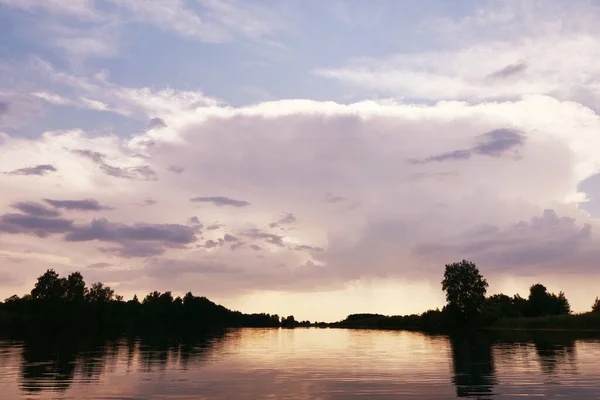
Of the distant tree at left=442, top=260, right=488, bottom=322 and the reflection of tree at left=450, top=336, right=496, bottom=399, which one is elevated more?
the distant tree at left=442, top=260, right=488, bottom=322

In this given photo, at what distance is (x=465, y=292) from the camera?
621 ft

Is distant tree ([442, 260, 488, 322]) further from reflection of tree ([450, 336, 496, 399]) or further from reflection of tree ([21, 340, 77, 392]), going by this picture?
reflection of tree ([21, 340, 77, 392])

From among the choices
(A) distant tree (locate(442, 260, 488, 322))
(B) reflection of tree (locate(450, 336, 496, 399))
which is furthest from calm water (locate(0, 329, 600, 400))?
(A) distant tree (locate(442, 260, 488, 322))

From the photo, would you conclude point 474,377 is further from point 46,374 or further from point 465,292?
point 465,292

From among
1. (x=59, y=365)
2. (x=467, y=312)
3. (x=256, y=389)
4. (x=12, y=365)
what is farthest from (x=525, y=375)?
(x=467, y=312)

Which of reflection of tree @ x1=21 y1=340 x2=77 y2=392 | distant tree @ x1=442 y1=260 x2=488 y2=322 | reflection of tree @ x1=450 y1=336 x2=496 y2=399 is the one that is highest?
distant tree @ x1=442 y1=260 x2=488 y2=322

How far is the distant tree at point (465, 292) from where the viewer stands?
616 feet

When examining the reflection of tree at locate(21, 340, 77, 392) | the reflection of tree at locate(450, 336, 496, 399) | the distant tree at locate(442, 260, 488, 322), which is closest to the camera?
the reflection of tree at locate(450, 336, 496, 399)

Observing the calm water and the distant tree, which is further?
the distant tree

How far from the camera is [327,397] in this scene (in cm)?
2902

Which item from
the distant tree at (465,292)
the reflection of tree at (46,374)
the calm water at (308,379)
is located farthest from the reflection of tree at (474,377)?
the distant tree at (465,292)

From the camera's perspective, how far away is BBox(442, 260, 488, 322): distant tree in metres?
188

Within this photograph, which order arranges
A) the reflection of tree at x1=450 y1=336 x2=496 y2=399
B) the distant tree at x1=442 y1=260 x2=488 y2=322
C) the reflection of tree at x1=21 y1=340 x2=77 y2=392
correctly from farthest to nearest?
the distant tree at x1=442 y1=260 x2=488 y2=322 → the reflection of tree at x1=21 y1=340 x2=77 y2=392 → the reflection of tree at x1=450 y1=336 x2=496 y2=399

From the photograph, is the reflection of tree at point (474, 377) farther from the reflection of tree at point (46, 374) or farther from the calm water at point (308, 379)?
the reflection of tree at point (46, 374)
